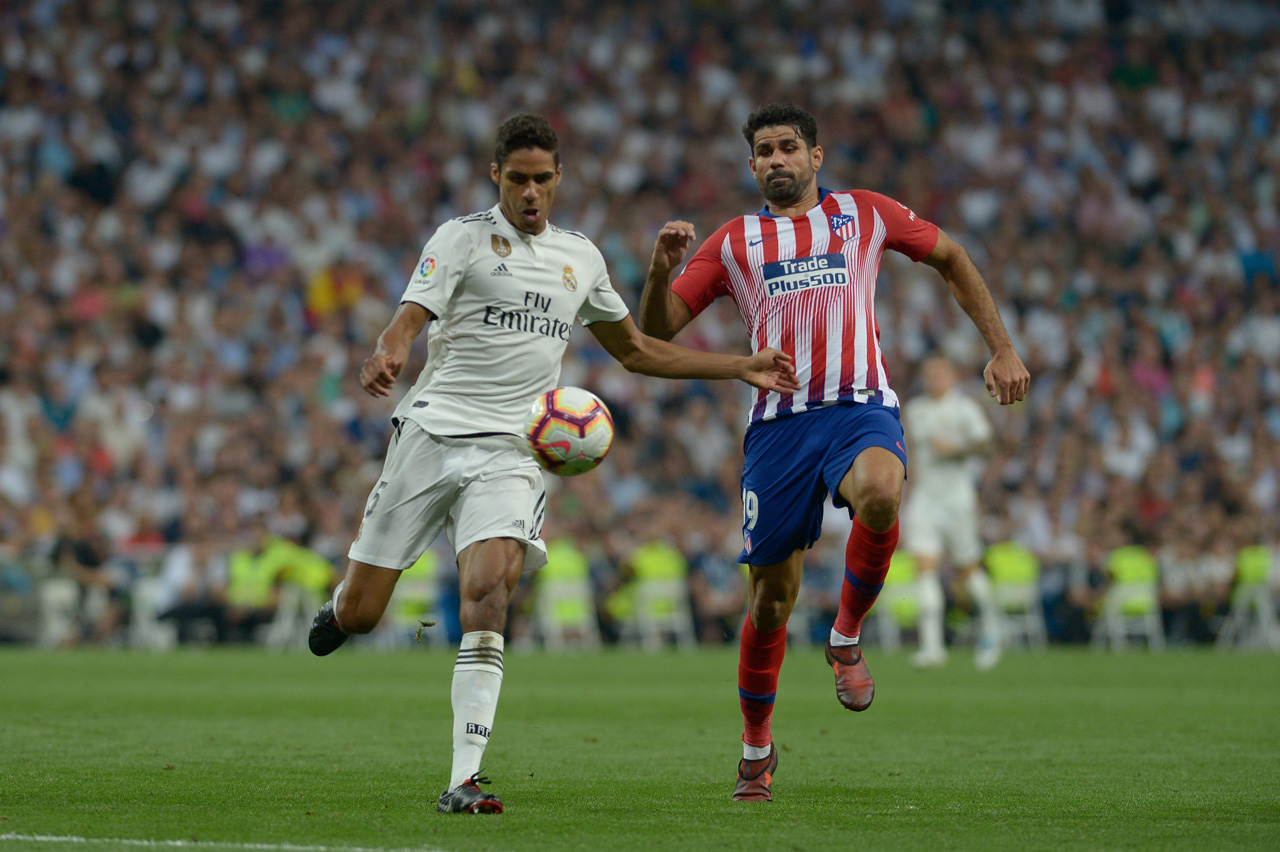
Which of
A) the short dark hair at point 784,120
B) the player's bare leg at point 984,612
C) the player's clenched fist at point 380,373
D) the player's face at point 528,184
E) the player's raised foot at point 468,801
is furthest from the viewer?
the player's bare leg at point 984,612

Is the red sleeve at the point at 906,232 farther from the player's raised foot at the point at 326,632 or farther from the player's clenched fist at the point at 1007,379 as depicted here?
the player's raised foot at the point at 326,632

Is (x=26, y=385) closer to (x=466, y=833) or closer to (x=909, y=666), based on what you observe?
(x=909, y=666)

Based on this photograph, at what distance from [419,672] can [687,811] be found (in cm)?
955

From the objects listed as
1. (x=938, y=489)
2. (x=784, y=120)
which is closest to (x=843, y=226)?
(x=784, y=120)

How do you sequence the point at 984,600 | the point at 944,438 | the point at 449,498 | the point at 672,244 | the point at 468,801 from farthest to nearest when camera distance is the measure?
the point at 984,600
the point at 944,438
the point at 672,244
the point at 449,498
the point at 468,801

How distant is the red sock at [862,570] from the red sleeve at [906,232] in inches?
49.5

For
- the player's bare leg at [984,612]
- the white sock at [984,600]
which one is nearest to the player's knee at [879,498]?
the player's bare leg at [984,612]

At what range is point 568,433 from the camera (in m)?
6.34

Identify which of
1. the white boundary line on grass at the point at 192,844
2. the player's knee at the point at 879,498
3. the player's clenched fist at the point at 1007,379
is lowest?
the white boundary line on grass at the point at 192,844

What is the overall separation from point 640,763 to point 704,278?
2359 mm

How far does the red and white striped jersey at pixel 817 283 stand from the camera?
6945mm

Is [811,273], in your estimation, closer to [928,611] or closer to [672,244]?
[672,244]

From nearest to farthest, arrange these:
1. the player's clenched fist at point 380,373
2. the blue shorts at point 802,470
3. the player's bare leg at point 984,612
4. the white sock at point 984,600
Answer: the player's clenched fist at point 380,373 → the blue shorts at point 802,470 → the player's bare leg at point 984,612 → the white sock at point 984,600

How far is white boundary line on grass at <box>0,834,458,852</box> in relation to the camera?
4.85 meters
